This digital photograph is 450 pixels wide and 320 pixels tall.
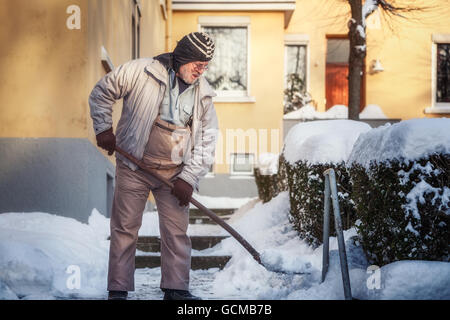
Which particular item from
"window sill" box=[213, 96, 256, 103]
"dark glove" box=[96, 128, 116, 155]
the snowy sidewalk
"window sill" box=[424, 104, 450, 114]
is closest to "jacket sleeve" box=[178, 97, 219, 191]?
"dark glove" box=[96, 128, 116, 155]

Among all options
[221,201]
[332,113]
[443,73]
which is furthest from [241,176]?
[443,73]

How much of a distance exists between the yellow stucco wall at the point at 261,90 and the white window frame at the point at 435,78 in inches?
148

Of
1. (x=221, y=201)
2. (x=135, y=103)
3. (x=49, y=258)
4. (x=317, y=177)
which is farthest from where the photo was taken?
(x=221, y=201)

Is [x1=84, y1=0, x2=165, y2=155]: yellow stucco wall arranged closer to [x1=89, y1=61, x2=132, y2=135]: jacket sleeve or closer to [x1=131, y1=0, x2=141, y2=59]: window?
[x1=131, y1=0, x2=141, y2=59]: window

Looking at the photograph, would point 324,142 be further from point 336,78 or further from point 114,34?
point 336,78

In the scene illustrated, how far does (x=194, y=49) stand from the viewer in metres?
4.41

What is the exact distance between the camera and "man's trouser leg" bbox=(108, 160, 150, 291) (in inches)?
178

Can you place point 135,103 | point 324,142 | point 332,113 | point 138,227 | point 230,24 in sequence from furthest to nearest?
point 332,113 → point 230,24 → point 324,142 → point 138,227 → point 135,103

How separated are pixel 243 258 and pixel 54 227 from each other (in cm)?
177

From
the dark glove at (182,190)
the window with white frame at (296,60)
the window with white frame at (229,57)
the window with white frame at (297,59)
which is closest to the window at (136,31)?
the window with white frame at (229,57)

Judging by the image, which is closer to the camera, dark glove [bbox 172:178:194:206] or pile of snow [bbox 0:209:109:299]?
dark glove [bbox 172:178:194:206]

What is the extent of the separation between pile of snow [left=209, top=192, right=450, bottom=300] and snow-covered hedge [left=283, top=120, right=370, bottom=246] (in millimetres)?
249

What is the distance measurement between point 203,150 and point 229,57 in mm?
10971

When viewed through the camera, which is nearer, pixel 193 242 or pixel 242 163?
pixel 193 242
